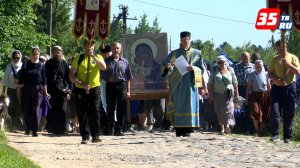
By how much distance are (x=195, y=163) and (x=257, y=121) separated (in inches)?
311

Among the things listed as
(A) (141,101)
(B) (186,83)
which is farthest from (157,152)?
(A) (141,101)

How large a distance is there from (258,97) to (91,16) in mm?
4500

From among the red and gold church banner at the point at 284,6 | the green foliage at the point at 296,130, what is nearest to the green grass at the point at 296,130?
the green foliage at the point at 296,130

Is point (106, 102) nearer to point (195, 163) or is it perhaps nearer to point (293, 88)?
point (293, 88)

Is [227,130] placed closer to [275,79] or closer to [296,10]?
[275,79]

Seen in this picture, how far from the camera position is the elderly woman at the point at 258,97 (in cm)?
2016

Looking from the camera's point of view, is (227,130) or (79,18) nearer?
(79,18)

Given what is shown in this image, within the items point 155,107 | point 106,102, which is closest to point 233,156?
point 106,102

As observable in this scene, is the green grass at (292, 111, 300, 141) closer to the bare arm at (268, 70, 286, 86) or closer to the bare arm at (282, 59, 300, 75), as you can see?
the bare arm at (268, 70, 286, 86)

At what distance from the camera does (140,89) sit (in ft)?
68.3

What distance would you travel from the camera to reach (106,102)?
1897 centimetres

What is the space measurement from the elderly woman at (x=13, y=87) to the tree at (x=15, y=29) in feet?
47.6

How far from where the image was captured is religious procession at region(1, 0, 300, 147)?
1638 cm

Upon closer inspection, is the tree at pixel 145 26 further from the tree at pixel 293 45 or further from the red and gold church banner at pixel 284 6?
the red and gold church banner at pixel 284 6
